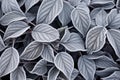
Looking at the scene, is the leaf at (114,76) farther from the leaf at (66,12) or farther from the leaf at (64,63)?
the leaf at (66,12)

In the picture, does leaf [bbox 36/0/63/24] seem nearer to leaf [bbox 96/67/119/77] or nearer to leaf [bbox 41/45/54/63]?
leaf [bbox 41/45/54/63]

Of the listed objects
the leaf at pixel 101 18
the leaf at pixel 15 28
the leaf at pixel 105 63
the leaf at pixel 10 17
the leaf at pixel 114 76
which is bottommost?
the leaf at pixel 114 76

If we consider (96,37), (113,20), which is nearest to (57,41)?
(96,37)

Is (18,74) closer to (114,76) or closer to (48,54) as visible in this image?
(48,54)

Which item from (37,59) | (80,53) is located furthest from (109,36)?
(37,59)

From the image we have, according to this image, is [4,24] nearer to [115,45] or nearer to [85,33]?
[85,33]

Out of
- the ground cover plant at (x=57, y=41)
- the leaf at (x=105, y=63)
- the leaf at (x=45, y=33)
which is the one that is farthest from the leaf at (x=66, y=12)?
the leaf at (x=105, y=63)
